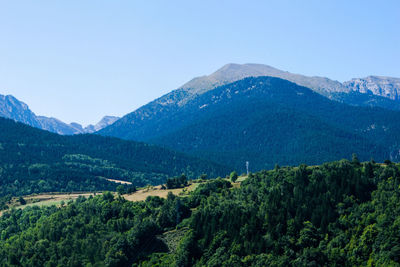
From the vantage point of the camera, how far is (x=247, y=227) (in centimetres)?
14450

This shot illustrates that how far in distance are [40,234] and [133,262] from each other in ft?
142

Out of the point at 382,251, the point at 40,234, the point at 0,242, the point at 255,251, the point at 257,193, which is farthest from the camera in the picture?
the point at 0,242

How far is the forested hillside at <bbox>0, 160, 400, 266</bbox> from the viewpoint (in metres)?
130

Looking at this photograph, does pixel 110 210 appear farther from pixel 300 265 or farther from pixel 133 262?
pixel 300 265

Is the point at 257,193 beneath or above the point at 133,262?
above

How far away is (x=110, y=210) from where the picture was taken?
184625 millimetres

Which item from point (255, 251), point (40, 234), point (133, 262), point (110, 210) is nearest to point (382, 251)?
point (255, 251)

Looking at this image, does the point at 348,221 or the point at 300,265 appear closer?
the point at 300,265

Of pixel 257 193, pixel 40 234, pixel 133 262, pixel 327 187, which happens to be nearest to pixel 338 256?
pixel 327 187

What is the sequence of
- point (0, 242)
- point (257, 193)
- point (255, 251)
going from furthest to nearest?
point (0, 242) < point (257, 193) < point (255, 251)

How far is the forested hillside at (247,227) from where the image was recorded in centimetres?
12969

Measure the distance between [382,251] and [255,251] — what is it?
1259 inches

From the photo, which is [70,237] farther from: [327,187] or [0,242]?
[327,187]

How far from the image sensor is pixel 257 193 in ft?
549
